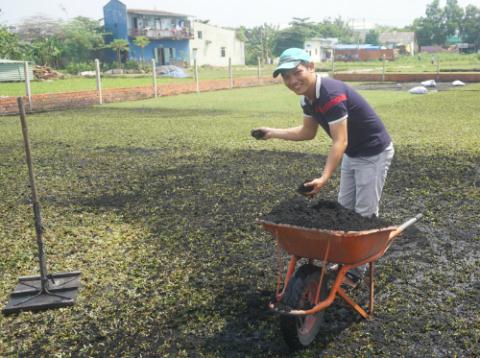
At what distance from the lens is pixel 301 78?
3195mm

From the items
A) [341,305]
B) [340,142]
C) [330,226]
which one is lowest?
[341,305]

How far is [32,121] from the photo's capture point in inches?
567

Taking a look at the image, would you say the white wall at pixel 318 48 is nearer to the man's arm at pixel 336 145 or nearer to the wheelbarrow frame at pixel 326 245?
the man's arm at pixel 336 145

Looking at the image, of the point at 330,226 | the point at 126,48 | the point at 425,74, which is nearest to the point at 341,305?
the point at 330,226

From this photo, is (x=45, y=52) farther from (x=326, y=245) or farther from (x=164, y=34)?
(x=326, y=245)

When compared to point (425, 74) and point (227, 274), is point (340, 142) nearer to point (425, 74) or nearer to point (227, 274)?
point (227, 274)

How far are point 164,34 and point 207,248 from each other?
174 ft

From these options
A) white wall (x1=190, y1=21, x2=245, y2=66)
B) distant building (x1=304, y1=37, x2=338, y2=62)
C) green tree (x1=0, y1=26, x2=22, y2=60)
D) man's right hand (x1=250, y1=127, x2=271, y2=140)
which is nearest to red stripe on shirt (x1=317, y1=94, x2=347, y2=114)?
man's right hand (x1=250, y1=127, x2=271, y2=140)

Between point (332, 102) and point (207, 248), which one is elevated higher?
point (332, 102)

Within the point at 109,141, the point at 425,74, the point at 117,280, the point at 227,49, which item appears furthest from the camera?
the point at 227,49

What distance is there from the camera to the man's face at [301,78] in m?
3.18

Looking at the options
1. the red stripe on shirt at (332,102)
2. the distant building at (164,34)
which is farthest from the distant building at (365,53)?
the red stripe on shirt at (332,102)

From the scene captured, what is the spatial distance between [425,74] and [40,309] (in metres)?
28.7

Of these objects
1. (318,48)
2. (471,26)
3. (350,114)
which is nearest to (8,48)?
(350,114)
